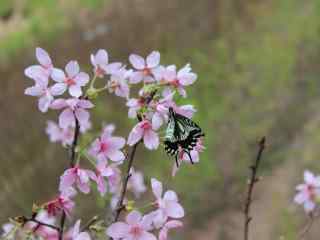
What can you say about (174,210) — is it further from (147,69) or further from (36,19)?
(36,19)

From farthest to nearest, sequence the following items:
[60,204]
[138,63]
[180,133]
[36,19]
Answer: [36,19] < [138,63] < [60,204] < [180,133]

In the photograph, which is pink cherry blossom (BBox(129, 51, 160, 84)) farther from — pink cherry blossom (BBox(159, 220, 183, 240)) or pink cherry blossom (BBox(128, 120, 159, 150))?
pink cherry blossom (BBox(159, 220, 183, 240))

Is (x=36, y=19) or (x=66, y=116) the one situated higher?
(x=36, y=19)

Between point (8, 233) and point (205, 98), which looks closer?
point (8, 233)

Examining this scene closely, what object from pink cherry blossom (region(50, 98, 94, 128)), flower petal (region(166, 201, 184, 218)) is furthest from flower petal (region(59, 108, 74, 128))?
flower petal (region(166, 201, 184, 218))

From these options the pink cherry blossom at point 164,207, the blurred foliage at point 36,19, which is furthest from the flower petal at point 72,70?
the blurred foliage at point 36,19

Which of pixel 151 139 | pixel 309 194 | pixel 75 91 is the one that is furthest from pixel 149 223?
pixel 309 194
